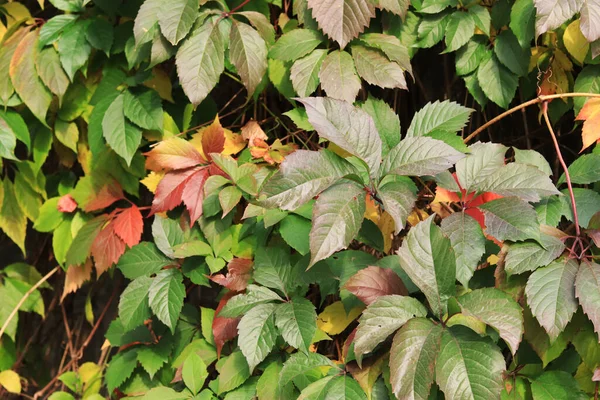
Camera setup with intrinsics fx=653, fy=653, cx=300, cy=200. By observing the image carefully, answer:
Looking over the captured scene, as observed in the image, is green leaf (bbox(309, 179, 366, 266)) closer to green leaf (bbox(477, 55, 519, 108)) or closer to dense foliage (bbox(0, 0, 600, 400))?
dense foliage (bbox(0, 0, 600, 400))

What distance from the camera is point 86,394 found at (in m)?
1.74

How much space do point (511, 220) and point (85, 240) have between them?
3.35 ft

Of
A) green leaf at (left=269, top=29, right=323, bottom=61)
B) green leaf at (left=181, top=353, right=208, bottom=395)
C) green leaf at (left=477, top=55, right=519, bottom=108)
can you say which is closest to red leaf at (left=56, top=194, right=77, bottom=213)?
green leaf at (left=181, top=353, right=208, bottom=395)

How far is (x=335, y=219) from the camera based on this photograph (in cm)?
99

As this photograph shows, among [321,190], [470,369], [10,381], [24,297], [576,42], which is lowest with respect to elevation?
[10,381]

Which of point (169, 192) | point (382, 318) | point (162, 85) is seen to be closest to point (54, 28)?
point (162, 85)

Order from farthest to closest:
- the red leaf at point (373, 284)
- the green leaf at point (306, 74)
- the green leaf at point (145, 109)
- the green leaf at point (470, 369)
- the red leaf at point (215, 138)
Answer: the green leaf at point (145, 109) < the red leaf at point (215, 138) < the green leaf at point (306, 74) < the red leaf at point (373, 284) < the green leaf at point (470, 369)

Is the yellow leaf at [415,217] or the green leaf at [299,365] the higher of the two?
the yellow leaf at [415,217]

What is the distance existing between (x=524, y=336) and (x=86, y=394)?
3.87 feet

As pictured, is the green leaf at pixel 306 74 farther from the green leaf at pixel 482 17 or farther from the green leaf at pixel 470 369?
the green leaf at pixel 470 369

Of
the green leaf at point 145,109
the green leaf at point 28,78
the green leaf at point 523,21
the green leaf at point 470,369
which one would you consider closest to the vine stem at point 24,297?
the green leaf at point 28,78

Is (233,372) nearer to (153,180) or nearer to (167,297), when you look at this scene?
(167,297)

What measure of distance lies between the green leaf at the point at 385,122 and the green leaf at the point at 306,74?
0.11 metres

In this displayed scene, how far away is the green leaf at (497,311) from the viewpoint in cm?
94
